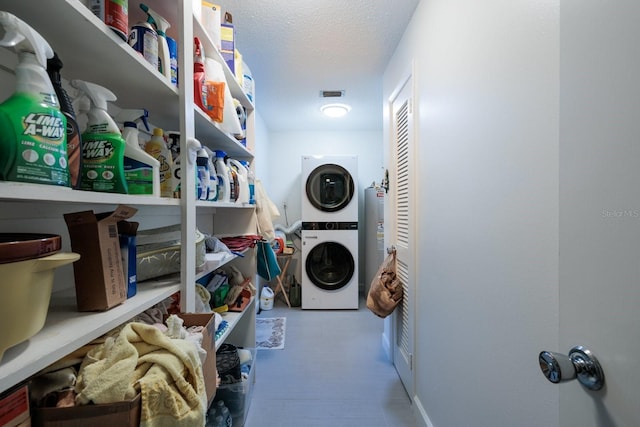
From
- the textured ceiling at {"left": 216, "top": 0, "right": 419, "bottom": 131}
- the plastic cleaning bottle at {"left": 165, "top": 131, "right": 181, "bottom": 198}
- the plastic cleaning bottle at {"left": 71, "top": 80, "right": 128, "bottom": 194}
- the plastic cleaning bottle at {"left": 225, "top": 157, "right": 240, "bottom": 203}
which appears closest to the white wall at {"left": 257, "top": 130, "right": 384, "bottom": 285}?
the textured ceiling at {"left": 216, "top": 0, "right": 419, "bottom": 131}

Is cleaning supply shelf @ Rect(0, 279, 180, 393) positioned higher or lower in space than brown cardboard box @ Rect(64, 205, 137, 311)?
lower

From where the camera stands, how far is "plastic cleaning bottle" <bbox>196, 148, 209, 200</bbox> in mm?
1083

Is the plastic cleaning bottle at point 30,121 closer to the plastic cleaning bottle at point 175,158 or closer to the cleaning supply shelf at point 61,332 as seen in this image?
the cleaning supply shelf at point 61,332

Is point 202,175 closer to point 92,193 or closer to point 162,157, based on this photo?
point 162,157

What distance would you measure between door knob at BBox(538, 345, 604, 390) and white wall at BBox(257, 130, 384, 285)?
337cm

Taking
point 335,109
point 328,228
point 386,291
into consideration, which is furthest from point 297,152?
point 386,291

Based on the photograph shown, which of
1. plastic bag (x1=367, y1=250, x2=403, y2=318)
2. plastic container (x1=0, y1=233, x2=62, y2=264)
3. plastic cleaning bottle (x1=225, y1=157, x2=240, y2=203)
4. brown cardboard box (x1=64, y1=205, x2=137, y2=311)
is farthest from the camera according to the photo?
plastic bag (x1=367, y1=250, x2=403, y2=318)

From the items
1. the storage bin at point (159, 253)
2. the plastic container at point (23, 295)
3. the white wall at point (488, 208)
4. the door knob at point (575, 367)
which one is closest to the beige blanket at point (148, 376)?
the plastic container at point (23, 295)

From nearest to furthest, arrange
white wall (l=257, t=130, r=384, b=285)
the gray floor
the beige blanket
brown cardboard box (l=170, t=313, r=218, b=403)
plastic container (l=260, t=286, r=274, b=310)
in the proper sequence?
the beige blanket < brown cardboard box (l=170, t=313, r=218, b=403) < the gray floor < plastic container (l=260, t=286, r=274, b=310) < white wall (l=257, t=130, r=384, b=285)

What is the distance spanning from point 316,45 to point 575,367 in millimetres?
2047

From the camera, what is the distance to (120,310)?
64 centimetres

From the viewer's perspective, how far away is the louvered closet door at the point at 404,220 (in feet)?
5.31

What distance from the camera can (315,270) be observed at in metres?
3.29

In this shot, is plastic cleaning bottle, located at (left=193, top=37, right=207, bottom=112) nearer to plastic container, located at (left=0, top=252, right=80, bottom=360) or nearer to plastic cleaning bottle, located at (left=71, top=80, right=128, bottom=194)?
plastic cleaning bottle, located at (left=71, top=80, right=128, bottom=194)
